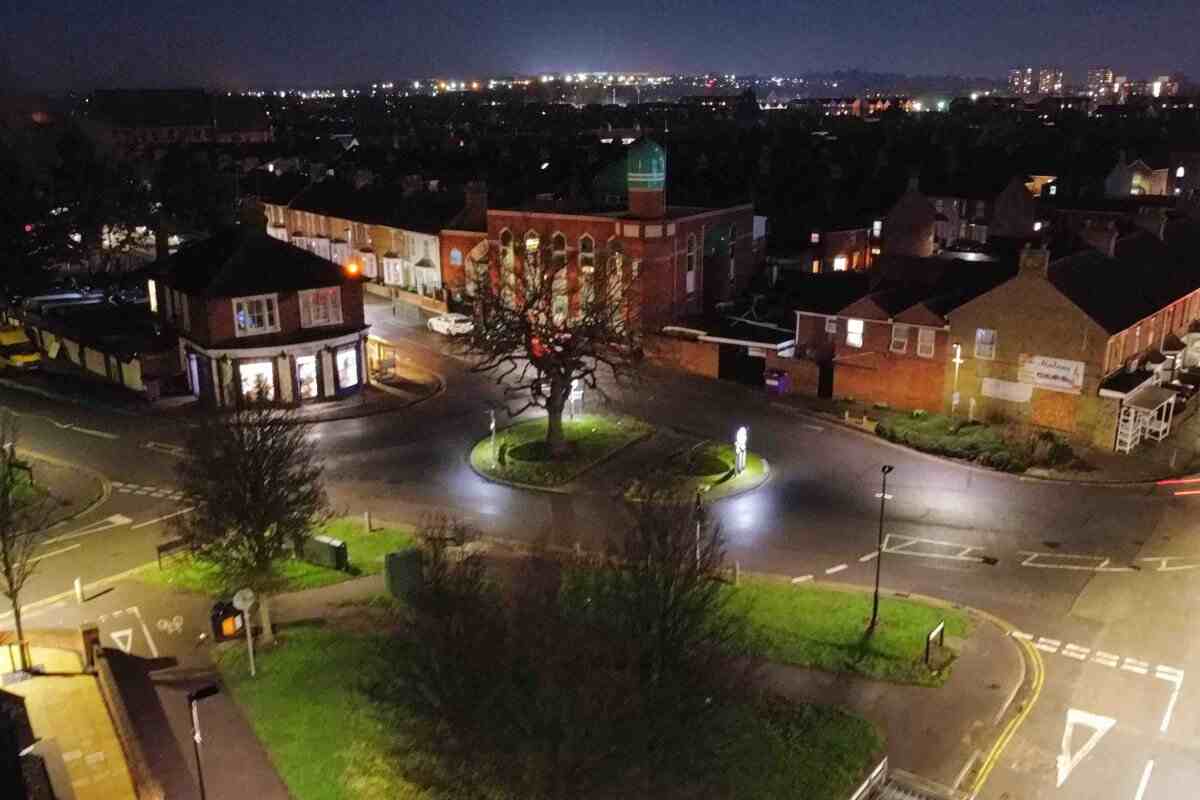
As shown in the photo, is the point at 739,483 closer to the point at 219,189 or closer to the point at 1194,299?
the point at 1194,299

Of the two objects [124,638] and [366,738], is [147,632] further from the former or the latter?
[366,738]

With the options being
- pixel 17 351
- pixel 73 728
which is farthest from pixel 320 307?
pixel 73 728

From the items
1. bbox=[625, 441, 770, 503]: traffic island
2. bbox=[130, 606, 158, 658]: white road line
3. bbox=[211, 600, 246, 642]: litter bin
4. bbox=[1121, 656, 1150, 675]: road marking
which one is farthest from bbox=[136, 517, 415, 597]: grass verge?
bbox=[1121, 656, 1150, 675]: road marking

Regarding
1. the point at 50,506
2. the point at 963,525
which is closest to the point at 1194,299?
the point at 963,525

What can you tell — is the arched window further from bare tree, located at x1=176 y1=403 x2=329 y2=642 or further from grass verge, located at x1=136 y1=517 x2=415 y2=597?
bare tree, located at x1=176 y1=403 x2=329 y2=642

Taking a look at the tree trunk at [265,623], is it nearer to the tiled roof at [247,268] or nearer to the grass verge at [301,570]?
the grass verge at [301,570]
